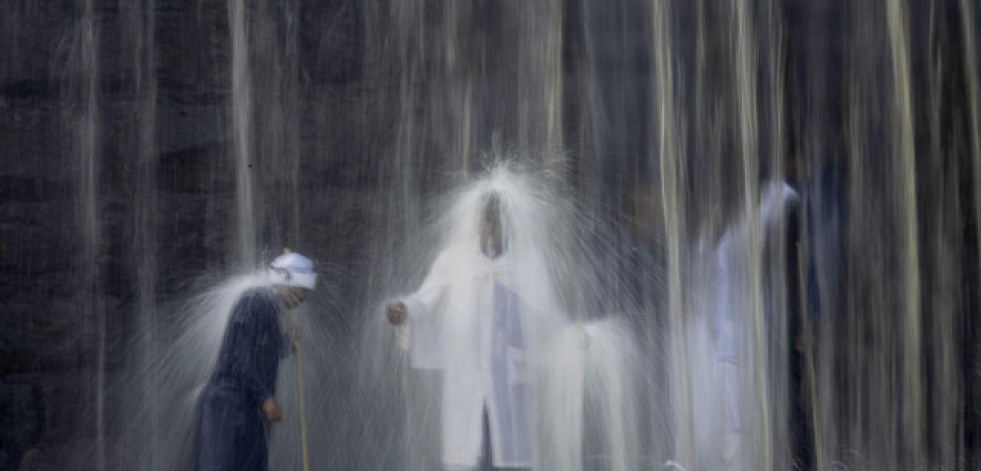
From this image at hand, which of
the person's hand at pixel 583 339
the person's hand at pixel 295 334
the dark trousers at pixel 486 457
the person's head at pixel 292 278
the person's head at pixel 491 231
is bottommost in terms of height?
the dark trousers at pixel 486 457

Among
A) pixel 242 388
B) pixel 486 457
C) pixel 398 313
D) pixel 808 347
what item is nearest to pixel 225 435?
pixel 242 388

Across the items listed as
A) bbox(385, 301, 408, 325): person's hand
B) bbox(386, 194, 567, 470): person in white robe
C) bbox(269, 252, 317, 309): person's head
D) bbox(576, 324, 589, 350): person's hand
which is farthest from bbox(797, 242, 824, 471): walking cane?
bbox(269, 252, 317, 309): person's head

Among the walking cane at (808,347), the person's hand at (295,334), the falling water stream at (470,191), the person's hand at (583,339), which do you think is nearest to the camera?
the walking cane at (808,347)

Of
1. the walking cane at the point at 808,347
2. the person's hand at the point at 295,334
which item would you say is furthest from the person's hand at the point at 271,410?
the walking cane at the point at 808,347

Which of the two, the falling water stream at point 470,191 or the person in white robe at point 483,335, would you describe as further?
the falling water stream at point 470,191

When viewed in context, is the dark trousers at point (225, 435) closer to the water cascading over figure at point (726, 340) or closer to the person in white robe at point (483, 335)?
the person in white robe at point (483, 335)

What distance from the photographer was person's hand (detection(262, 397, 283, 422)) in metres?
4.43

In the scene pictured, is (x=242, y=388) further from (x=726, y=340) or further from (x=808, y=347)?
(x=808, y=347)

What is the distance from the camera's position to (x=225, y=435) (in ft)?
15.0

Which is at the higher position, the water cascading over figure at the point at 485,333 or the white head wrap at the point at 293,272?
A: the white head wrap at the point at 293,272

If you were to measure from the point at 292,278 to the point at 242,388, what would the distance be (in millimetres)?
494

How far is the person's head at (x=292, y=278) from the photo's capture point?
4.78 m

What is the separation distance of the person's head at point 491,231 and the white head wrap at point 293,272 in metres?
0.72

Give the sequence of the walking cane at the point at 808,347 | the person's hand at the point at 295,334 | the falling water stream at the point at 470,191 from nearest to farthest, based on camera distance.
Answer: the walking cane at the point at 808,347, the person's hand at the point at 295,334, the falling water stream at the point at 470,191
